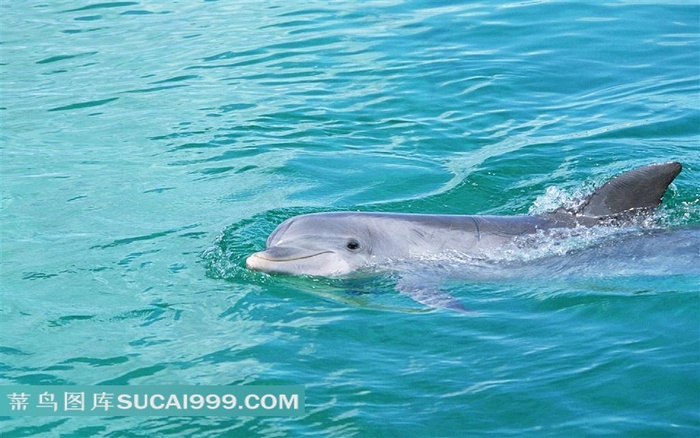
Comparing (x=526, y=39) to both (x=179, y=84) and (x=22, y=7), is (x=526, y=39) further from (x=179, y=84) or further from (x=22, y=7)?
(x=22, y=7)

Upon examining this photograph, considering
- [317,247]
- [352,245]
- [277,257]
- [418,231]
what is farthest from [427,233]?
[277,257]

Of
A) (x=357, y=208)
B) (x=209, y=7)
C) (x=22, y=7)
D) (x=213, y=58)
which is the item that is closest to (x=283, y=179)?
(x=357, y=208)

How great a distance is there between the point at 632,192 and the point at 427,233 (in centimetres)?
188

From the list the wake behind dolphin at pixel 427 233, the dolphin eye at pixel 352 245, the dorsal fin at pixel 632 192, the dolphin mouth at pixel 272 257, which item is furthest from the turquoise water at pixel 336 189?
the dorsal fin at pixel 632 192

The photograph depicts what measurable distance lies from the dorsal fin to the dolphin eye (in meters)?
2.09

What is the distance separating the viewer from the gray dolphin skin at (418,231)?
9742mm

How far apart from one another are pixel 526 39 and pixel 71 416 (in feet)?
43.6

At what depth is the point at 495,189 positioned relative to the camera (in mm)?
12484

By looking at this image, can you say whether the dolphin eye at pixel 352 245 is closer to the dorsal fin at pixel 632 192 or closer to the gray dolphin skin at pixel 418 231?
the gray dolphin skin at pixel 418 231

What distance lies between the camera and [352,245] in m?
9.95

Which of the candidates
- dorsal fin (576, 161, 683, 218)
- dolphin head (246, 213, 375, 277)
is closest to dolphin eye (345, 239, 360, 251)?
Answer: dolphin head (246, 213, 375, 277)

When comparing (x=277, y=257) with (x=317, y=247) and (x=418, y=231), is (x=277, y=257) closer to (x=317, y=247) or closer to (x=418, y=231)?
(x=317, y=247)

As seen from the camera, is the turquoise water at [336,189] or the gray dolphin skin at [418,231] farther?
the gray dolphin skin at [418,231]

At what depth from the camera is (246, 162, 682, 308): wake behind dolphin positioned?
9.75 meters
